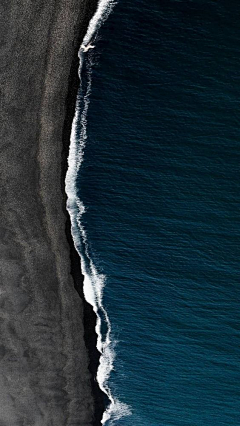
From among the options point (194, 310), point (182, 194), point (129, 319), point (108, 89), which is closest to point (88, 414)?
point (129, 319)

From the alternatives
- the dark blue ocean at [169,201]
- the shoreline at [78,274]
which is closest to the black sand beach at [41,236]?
the shoreline at [78,274]

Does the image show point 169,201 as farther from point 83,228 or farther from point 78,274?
point 78,274

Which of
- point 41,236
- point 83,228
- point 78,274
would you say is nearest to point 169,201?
point 83,228

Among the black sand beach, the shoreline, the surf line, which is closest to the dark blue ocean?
the surf line

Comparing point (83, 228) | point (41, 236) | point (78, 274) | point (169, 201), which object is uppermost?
point (169, 201)

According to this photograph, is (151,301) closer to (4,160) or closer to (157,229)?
(157,229)
